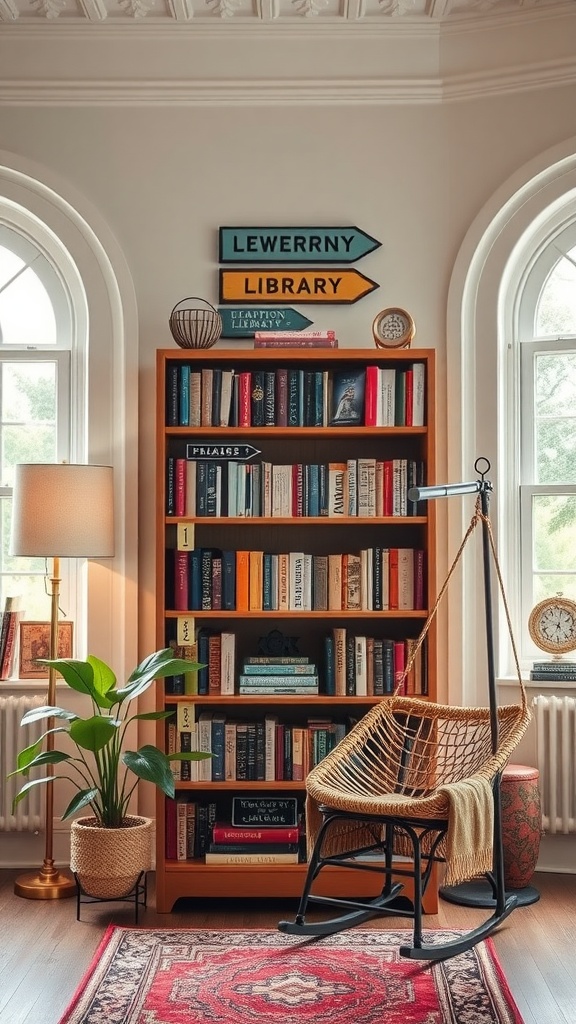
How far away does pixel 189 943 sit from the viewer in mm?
3273

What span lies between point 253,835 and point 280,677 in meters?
0.56

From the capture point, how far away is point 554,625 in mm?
4035

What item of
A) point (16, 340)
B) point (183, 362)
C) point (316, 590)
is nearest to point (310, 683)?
point (316, 590)

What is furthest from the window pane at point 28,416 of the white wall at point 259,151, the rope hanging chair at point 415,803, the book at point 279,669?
the rope hanging chair at point 415,803

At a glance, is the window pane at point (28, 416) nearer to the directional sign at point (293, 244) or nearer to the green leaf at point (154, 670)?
the directional sign at point (293, 244)

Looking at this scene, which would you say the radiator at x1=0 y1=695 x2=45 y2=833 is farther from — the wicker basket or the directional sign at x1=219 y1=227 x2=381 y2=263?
the directional sign at x1=219 y1=227 x2=381 y2=263

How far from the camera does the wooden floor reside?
113 inches

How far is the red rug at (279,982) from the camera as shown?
275 cm

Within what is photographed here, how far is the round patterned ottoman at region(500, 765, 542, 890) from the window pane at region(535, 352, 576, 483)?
3.99 ft

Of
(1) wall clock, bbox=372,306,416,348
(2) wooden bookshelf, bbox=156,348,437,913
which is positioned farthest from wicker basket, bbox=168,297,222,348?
(1) wall clock, bbox=372,306,416,348

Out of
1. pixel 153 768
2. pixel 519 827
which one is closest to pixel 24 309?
pixel 153 768

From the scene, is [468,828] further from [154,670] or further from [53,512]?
[53,512]

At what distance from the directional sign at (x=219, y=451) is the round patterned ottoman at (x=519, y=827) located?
4.85 ft

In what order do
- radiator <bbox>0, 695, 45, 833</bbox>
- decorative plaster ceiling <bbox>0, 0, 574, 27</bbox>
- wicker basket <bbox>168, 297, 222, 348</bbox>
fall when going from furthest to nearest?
radiator <bbox>0, 695, 45, 833</bbox>, decorative plaster ceiling <bbox>0, 0, 574, 27</bbox>, wicker basket <bbox>168, 297, 222, 348</bbox>
